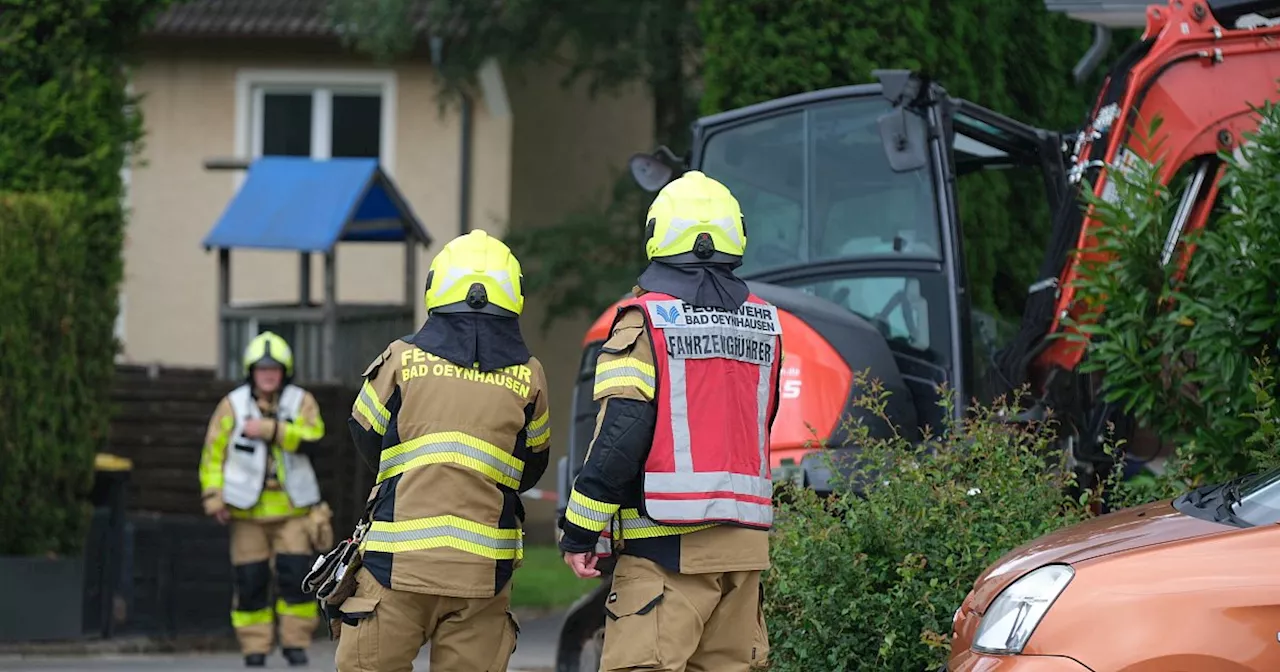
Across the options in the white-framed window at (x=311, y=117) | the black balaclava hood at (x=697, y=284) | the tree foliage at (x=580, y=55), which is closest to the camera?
Result: the black balaclava hood at (x=697, y=284)

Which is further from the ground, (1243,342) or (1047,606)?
(1243,342)

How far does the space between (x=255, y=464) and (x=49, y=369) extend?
1.39 metres

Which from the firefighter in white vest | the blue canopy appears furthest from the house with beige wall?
the firefighter in white vest

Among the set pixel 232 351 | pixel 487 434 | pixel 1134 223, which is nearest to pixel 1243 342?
pixel 1134 223

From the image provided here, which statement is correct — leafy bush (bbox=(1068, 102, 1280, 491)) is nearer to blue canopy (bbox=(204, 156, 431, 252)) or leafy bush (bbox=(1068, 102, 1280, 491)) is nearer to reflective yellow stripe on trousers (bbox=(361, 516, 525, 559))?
reflective yellow stripe on trousers (bbox=(361, 516, 525, 559))

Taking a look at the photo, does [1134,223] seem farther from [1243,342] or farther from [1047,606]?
[1047,606]

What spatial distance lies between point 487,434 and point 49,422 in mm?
6247

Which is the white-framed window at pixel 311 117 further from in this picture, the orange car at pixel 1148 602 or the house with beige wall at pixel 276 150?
the orange car at pixel 1148 602

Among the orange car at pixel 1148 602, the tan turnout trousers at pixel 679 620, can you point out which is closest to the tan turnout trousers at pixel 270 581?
the tan turnout trousers at pixel 679 620

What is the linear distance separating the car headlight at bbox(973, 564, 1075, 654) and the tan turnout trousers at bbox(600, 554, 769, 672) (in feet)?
2.56

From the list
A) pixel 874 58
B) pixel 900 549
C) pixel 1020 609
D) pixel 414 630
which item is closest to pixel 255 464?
pixel 874 58

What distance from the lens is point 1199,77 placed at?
27.5 feet

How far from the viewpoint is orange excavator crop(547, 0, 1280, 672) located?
8086mm

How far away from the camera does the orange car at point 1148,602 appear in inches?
181
